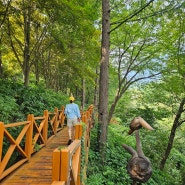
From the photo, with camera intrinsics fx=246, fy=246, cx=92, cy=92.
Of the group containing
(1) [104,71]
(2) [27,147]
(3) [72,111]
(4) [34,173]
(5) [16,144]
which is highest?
(1) [104,71]

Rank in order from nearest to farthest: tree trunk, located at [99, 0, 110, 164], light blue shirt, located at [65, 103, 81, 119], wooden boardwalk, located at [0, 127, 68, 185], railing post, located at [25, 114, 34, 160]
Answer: wooden boardwalk, located at [0, 127, 68, 185] → railing post, located at [25, 114, 34, 160] → light blue shirt, located at [65, 103, 81, 119] → tree trunk, located at [99, 0, 110, 164]

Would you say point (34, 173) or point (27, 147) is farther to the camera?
point (27, 147)

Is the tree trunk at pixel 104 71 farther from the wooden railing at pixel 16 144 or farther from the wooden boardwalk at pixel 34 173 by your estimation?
the wooden boardwalk at pixel 34 173

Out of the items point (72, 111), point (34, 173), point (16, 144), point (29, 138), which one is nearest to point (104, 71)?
point (72, 111)

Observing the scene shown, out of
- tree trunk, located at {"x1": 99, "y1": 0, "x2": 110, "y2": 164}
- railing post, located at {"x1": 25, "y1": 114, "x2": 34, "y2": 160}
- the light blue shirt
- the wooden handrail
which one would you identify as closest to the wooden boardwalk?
the wooden handrail

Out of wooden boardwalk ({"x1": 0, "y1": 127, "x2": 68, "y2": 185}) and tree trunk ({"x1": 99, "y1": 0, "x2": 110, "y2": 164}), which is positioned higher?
tree trunk ({"x1": 99, "y1": 0, "x2": 110, "y2": 164})

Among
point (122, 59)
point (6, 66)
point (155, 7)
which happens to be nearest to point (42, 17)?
point (122, 59)

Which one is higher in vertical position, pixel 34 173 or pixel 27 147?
pixel 27 147

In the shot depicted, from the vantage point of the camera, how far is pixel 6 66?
2589 centimetres

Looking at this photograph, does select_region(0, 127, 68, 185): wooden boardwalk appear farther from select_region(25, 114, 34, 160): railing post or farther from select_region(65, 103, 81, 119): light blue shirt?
select_region(65, 103, 81, 119): light blue shirt

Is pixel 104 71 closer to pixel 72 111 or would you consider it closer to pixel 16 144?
pixel 72 111

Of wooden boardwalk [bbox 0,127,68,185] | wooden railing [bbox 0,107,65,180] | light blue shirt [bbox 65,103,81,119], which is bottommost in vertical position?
wooden boardwalk [bbox 0,127,68,185]

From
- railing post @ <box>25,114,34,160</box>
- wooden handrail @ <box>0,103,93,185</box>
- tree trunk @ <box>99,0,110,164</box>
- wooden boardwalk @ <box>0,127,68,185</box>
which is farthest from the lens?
tree trunk @ <box>99,0,110,164</box>

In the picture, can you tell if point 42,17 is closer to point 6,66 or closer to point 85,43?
point 85,43
